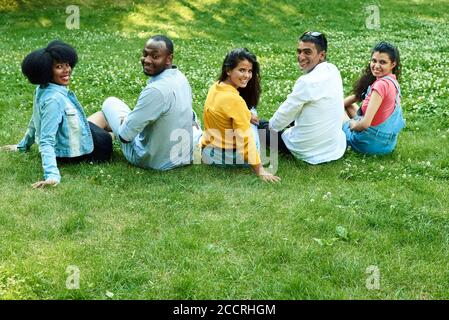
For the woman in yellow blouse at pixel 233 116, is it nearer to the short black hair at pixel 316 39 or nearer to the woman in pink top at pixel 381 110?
the short black hair at pixel 316 39

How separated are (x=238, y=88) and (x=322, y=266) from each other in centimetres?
326

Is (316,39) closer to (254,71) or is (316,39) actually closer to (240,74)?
(254,71)

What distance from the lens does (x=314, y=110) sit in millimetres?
7750

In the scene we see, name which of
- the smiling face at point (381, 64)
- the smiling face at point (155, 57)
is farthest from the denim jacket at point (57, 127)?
the smiling face at point (381, 64)

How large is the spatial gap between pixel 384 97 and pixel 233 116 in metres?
2.16

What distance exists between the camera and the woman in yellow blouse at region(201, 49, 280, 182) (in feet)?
24.0

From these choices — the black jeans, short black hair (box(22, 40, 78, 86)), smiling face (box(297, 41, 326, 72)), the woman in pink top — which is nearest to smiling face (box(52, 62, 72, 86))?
short black hair (box(22, 40, 78, 86))

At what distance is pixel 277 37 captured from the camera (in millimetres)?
20641

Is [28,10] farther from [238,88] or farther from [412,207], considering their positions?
[412,207]

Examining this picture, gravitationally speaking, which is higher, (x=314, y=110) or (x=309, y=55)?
(x=309, y=55)

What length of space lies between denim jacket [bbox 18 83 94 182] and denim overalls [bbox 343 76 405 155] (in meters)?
3.73

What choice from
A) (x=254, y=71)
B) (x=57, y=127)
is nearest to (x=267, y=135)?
(x=254, y=71)

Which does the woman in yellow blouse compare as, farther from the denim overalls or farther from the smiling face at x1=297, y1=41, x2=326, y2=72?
the denim overalls
